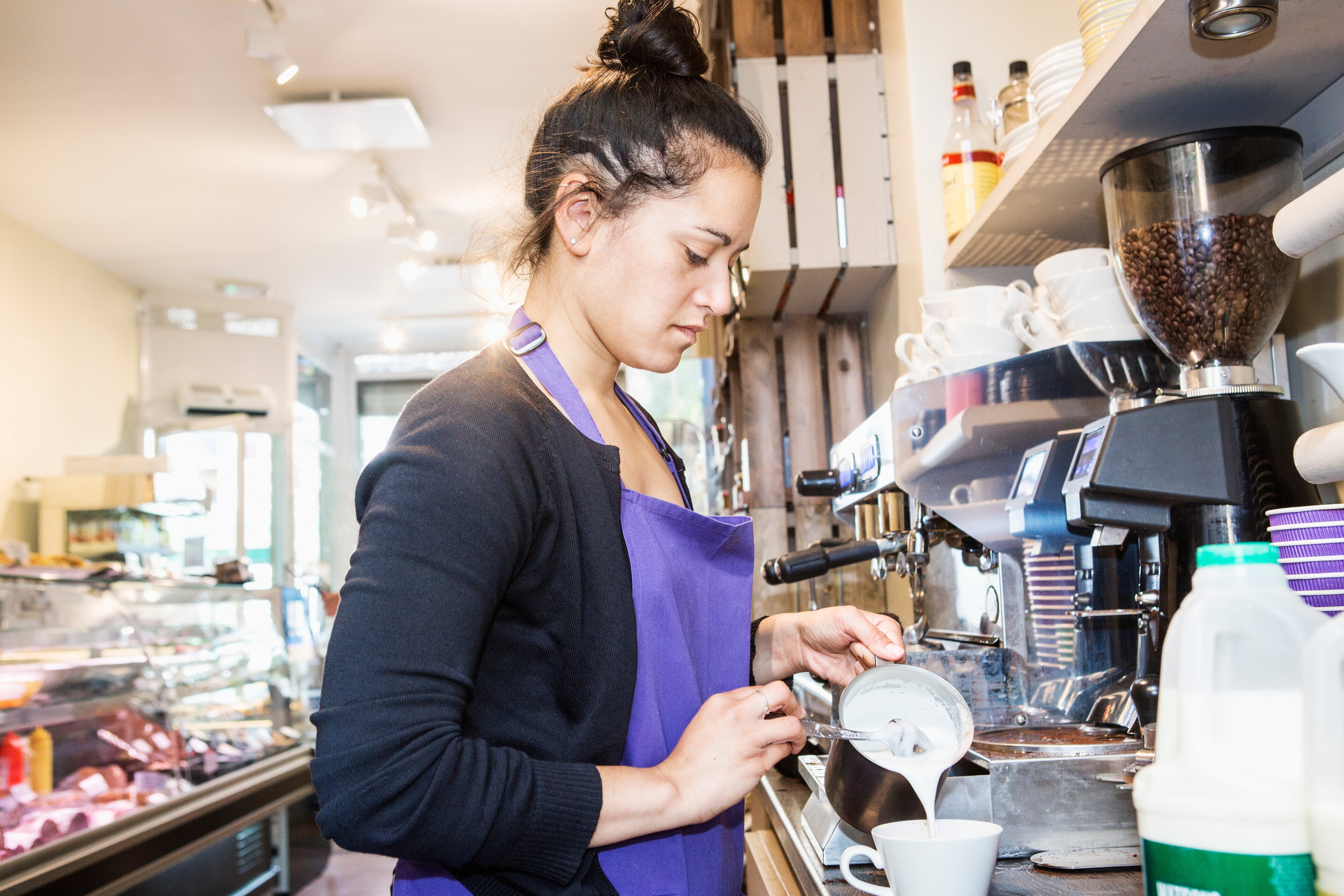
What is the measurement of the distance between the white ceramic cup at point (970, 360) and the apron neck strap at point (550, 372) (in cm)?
75

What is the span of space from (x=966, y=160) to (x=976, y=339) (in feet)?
1.77

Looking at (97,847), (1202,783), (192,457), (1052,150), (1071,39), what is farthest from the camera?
(192,457)

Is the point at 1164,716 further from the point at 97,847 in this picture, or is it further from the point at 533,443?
the point at 97,847

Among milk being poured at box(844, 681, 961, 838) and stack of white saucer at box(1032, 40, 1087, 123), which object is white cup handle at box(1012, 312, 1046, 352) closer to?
stack of white saucer at box(1032, 40, 1087, 123)

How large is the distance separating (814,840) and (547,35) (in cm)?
377

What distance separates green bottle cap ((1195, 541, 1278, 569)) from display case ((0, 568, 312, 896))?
2.69m

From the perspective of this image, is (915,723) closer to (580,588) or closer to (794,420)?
(580,588)

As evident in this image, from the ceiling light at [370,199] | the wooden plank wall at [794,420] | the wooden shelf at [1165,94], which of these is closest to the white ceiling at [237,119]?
the ceiling light at [370,199]

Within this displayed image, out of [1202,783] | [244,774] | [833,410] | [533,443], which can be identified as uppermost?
[833,410]

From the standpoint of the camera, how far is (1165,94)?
1.21 meters

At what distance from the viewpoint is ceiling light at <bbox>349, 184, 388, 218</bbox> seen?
5.08 m

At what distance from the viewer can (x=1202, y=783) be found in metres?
0.53

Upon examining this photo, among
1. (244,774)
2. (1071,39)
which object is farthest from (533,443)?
(244,774)

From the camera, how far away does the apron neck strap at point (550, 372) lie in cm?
105
